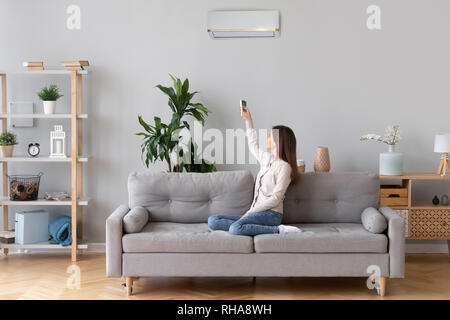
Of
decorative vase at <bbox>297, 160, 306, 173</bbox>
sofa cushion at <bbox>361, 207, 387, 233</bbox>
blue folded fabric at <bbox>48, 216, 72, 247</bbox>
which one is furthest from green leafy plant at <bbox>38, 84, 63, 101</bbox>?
sofa cushion at <bbox>361, 207, 387, 233</bbox>

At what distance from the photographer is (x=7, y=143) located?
5012 millimetres

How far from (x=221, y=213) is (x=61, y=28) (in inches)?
91.6

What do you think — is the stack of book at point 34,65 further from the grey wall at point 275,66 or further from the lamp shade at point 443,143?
the lamp shade at point 443,143

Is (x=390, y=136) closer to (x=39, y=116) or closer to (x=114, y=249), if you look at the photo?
(x=114, y=249)

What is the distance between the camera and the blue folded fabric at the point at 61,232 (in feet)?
16.6

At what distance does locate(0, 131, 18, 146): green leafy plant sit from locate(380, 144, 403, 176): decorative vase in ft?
10.4

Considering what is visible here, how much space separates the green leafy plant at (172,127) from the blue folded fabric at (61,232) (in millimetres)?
876

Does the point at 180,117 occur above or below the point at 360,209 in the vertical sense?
above

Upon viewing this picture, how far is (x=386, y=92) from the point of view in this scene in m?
5.25

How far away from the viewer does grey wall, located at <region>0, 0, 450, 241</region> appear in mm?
5223

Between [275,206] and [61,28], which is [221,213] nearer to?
[275,206]

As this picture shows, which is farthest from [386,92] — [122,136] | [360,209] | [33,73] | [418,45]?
[33,73]

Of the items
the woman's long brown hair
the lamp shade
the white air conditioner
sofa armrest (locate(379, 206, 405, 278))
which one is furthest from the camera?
the white air conditioner

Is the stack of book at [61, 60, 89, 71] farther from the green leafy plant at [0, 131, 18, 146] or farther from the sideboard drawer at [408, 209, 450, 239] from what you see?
the sideboard drawer at [408, 209, 450, 239]
